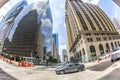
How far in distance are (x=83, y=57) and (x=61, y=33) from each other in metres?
0.50

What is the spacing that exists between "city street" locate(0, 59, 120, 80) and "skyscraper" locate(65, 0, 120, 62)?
140mm

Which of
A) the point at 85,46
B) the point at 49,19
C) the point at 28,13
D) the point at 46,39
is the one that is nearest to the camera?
the point at 85,46

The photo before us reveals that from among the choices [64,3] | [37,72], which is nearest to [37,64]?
[37,72]

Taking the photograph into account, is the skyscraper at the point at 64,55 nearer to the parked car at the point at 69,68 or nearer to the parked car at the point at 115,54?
the parked car at the point at 69,68

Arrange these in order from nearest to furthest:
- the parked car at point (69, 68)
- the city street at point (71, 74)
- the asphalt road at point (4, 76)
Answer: the city street at point (71, 74) < the parked car at point (69, 68) < the asphalt road at point (4, 76)

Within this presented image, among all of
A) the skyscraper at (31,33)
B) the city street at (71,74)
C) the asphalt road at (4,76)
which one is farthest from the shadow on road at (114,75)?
the asphalt road at (4,76)

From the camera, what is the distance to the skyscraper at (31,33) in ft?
6.46

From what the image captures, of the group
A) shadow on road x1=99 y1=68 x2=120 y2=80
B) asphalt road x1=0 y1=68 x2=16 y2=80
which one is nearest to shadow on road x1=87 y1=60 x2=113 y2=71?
shadow on road x1=99 y1=68 x2=120 y2=80

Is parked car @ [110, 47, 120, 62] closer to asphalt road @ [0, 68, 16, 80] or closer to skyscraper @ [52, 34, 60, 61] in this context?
skyscraper @ [52, 34, 60, 61]

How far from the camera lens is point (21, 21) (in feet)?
8.09

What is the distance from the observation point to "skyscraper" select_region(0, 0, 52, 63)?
1.97m

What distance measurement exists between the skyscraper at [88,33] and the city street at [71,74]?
0.14 meters

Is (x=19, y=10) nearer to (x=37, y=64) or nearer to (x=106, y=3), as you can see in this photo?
(x=37, y=64)

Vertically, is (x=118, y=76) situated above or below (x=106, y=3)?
below
